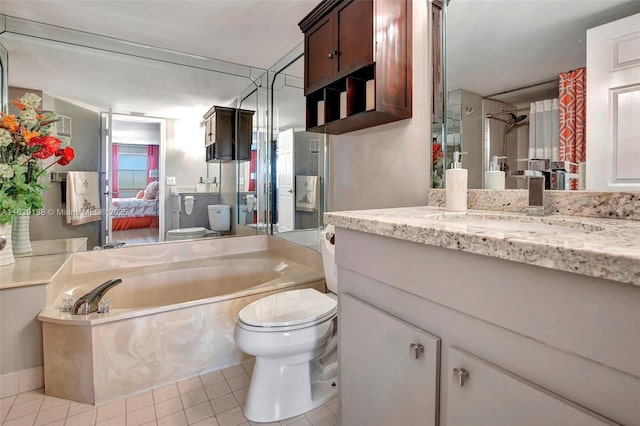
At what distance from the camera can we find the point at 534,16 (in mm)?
1173

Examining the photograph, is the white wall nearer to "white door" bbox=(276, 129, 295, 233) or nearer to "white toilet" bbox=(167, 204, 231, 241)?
"white door" bbox=(276, 129, 295, 233)

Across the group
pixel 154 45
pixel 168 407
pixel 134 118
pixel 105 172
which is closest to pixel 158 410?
pixel 168 407

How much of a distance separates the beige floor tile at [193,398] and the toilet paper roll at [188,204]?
176 centimetres

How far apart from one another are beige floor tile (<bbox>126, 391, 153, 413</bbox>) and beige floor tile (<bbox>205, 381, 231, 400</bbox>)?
279 millimetres

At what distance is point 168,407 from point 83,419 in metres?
0.37

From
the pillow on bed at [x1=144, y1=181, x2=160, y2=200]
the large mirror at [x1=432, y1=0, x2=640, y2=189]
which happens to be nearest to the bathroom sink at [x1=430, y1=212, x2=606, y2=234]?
the large mirror at [x1=432, y1=0, x2=640, y2=189]

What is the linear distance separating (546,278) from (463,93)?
109 cm

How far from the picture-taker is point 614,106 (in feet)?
3.16

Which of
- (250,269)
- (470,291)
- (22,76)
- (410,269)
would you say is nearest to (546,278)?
(470,291)

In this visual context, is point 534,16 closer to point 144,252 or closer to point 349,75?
point 349,75

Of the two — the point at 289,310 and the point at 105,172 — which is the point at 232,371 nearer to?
the point at 289,310

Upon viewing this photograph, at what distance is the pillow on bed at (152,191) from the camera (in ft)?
9.53

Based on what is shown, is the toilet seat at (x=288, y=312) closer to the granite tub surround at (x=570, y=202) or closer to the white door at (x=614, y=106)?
the granite tub surround at (x=570, y=202)

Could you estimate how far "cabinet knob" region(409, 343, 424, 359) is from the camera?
0.80m
